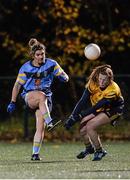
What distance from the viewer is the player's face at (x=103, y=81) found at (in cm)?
1383

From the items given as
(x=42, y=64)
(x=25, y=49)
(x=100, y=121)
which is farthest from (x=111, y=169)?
(x=25, y=49)

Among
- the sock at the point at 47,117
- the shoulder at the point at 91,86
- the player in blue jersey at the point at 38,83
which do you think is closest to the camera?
the shoulder at the point at 91,86

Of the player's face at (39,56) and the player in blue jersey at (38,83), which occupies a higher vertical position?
the player's face at (39,56)

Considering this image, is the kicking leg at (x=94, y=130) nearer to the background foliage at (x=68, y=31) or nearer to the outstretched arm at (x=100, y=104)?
the outstretched arm at (x=100, y=104)

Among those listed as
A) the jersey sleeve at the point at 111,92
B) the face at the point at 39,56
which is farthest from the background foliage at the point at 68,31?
the jersey sleeve at the point at 111,92

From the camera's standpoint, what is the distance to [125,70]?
25.0 metres

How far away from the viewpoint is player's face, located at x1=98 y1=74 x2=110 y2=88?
45.4 ft

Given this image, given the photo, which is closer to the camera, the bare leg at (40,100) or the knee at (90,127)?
the knee at (90,127)

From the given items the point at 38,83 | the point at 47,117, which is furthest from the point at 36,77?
the point at 47,117

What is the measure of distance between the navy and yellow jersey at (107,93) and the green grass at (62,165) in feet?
2.86

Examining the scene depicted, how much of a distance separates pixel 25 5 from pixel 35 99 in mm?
10876

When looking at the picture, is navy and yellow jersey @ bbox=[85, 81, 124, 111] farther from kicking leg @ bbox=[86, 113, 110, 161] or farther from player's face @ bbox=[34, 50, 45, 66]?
player's face @ bbox=[34, 50, 45, 66]

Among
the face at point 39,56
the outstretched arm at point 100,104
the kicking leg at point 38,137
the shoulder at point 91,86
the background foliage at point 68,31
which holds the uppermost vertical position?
the background foliage at point 68,31

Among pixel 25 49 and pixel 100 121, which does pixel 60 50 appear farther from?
pixel 100 121
